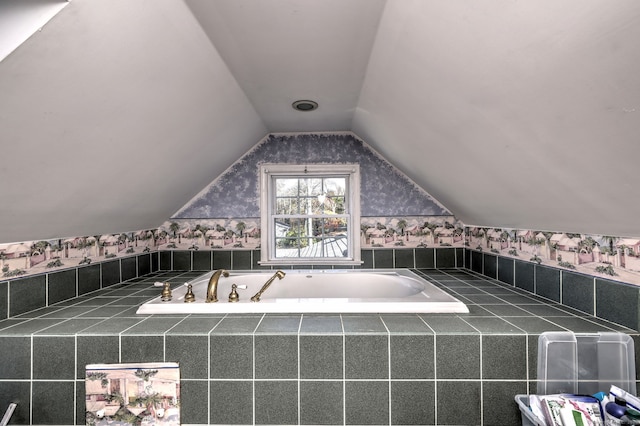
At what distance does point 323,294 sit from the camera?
252 cm

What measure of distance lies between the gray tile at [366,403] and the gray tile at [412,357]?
93 millimetres

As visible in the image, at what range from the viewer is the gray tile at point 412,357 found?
1304mm

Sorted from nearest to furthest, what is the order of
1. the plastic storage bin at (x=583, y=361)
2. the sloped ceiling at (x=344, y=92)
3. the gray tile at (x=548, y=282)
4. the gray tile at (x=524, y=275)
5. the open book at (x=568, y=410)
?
the sloped ceiling at (x=344, y=92) → the open book at (x=568, y=410) → the plastic storage bin at (x=583, y=361) → the gray tile at (x=548, y=282) → the gray tile at (x=524, y=275)

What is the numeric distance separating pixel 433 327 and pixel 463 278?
1.21 metres

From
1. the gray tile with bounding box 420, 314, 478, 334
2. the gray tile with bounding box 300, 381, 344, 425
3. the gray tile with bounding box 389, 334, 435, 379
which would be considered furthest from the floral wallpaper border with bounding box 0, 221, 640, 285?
the gray tile with bounding box 300, 381, 344, 425

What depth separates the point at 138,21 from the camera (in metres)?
1.10

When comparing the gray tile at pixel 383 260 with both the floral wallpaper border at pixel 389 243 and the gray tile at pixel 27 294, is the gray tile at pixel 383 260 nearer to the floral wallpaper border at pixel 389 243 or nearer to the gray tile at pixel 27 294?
the floral wallpaper border at pixel 389 243

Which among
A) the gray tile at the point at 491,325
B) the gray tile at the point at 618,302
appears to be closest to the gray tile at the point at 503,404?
the gray tile at the point at 491,325

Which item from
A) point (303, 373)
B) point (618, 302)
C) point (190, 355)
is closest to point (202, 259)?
point (190, 355)

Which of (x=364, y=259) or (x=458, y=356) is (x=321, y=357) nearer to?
(x=458, y=356)

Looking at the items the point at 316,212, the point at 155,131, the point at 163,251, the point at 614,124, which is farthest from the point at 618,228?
the point at 163,251

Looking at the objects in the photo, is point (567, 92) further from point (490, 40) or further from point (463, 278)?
point (463, 278)

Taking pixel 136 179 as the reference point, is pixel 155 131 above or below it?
above

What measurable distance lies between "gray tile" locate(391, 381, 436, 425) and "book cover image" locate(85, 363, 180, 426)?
3.19ft
